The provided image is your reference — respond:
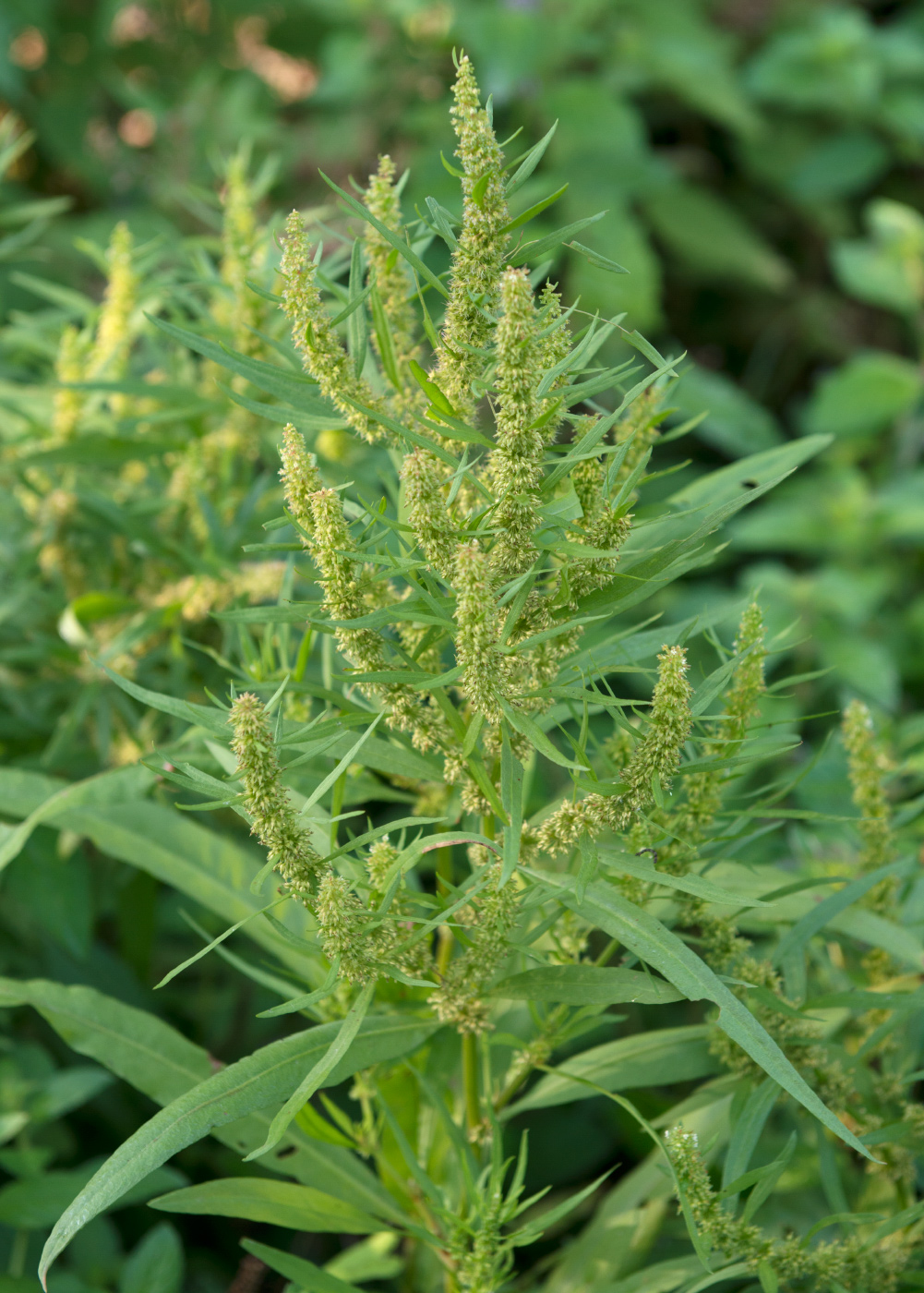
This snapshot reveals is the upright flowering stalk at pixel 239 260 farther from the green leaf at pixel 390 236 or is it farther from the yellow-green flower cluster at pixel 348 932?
the yellow-green flower cluster at pixel 348 932

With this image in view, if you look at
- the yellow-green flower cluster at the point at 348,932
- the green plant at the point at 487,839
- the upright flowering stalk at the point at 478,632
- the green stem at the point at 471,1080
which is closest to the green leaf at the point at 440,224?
the green plant at the point at 487,839

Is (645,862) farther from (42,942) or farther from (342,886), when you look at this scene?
(42,942)

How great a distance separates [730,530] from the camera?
5.95ft

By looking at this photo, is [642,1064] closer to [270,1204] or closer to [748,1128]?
[748,1128]

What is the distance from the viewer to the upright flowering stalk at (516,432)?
0.36 meters

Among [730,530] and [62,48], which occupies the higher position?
[62,48]

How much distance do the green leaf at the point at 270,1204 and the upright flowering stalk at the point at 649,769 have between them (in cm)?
21

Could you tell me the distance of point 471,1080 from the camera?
0.53 meters

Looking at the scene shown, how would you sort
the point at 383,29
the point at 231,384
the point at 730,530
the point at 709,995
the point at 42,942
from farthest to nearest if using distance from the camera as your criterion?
the point at 383,29 → the point at 730,530 → the point at 42,942 → the point at 231,384 → the point at 709,995

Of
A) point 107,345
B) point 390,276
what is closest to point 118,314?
point 107,345

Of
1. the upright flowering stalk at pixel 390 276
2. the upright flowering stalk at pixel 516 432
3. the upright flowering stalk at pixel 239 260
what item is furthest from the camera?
the upright flowering stalk at pixel 239 260

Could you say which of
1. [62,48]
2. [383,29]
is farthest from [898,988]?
[62,48]

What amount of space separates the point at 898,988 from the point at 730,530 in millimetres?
1284

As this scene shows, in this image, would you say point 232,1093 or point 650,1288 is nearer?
point 232,1093
